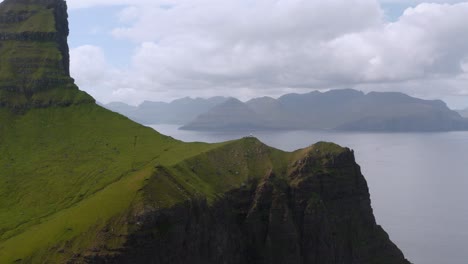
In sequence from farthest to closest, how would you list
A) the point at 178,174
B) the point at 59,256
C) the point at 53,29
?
the point at 53,29 → the point at 178,174 → the point at 59,256

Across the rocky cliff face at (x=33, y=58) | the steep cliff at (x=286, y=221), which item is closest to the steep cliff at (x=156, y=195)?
the steep cliff at (x=286, y=221)

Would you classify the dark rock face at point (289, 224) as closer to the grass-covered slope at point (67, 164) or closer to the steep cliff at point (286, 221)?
the steep cliff at point (286, 221)

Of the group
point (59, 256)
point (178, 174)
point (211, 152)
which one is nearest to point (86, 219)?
point (59, 256)

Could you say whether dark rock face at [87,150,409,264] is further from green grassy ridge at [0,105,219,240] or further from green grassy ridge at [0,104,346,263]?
green grassy ridge at [0,105,219,240]

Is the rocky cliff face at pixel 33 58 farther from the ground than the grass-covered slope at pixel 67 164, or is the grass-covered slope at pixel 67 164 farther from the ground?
the rocky cliff face at pixel 33 58

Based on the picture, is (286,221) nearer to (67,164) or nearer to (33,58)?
(67,164)

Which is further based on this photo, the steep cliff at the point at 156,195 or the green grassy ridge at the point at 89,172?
the green grassy ridge at the point at 89,172

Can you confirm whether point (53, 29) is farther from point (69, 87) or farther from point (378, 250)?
point (378, 250)
